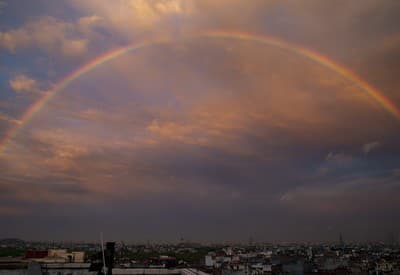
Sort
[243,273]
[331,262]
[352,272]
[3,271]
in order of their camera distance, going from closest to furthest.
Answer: [3,271] < [243,273] < [352,272] < [331,262]

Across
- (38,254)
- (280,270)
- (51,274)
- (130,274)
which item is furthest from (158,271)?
(280,270)

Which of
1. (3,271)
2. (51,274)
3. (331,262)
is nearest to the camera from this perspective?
(3,271)

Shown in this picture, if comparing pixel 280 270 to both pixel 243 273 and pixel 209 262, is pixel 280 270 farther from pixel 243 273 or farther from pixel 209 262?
pixel 209 262

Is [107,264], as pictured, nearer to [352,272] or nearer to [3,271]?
[3,271]

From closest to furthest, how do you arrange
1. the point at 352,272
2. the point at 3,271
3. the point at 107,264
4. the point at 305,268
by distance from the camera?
the point at 107,264
the point at 3,271
the point at 352,272
the point at 305,268

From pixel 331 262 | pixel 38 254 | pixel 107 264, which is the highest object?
pixel 107 264

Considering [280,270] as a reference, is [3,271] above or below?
above

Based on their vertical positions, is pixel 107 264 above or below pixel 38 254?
above

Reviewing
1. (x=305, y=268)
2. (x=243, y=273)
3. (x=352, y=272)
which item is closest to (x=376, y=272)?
(x=352, y=272)

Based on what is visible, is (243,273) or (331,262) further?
(331,262)
